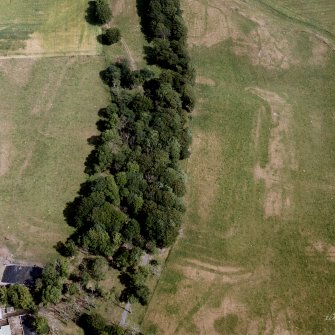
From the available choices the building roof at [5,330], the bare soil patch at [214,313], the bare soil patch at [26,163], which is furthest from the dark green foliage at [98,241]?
the bare soil patch at [26,163]

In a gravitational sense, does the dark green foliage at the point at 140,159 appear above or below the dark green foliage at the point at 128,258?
above

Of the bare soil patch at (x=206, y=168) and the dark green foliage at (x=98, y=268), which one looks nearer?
the dark green foliage at (x=98, y=268)

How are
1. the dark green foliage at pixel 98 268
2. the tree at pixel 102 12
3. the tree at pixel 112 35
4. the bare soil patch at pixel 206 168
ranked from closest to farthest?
1. the dark green foliage at pixel 98 268
2. the bare soil patch at pixel 206 168
3. the tree at pixel 112 35
4. the tree at pixel 102 12

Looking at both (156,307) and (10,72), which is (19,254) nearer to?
(156,307)

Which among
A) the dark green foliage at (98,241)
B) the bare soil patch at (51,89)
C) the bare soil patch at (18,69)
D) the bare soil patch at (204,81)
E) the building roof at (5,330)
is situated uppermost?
the bare soil patch at (18,69)

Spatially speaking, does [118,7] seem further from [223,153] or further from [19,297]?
[19,297]

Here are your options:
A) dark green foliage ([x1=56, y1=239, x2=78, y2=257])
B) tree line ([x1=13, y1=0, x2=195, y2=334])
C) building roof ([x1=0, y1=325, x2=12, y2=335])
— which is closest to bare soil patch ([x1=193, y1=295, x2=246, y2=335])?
tree line ([x1=13, y1=0, x2=195, y2=334])

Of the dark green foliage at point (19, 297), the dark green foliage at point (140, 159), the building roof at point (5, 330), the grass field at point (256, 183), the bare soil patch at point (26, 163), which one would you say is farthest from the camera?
the bare soil patch at point (26, 163)

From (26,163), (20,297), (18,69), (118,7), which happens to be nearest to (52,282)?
(20,297)

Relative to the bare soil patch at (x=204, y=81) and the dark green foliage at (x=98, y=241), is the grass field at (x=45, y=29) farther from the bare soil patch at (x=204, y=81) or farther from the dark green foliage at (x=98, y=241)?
the dark green foliage at (x=98, y=241)
